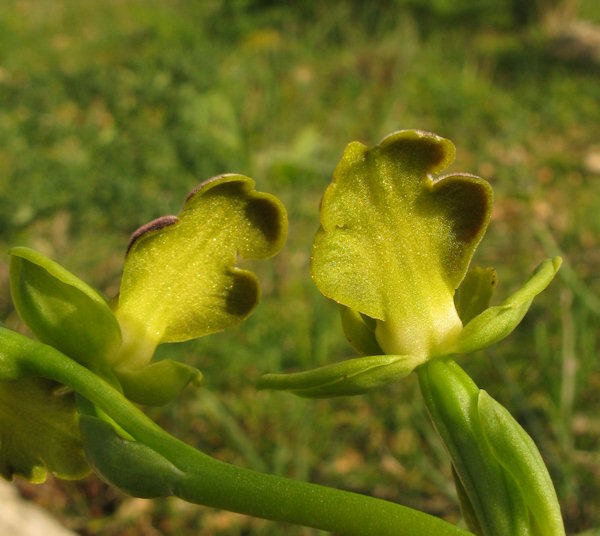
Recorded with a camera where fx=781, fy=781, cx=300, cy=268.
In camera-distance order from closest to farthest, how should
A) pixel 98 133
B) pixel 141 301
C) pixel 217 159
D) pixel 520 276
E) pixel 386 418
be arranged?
pixel 141 301, pixel 386 418, pixel 520 276, pixel 217 159, pixel 98 133

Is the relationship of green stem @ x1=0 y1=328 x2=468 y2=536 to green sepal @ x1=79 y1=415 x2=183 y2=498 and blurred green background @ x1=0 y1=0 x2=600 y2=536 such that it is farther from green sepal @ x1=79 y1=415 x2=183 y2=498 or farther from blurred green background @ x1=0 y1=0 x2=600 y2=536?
blurred green background @ x1=0 y1=0 x2=600 y2=536

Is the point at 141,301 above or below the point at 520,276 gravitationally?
above

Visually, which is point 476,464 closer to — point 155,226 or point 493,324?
point 493,324

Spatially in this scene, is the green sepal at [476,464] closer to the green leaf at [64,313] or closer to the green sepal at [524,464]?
the green sepal at [524,464]

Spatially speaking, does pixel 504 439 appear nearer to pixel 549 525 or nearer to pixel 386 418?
pixel 549 525

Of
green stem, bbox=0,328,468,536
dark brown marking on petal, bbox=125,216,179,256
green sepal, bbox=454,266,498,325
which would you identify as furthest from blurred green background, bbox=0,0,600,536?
dark brown marking on petal, bbox=125,216,179,256

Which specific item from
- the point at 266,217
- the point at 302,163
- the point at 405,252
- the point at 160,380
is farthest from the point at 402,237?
the point at 302,163

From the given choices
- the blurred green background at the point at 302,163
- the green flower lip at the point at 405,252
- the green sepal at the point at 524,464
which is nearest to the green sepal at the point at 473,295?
the green flower lip at the point at 405,252

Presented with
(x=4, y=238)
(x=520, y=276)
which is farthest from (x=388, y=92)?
(x=4, y=238)

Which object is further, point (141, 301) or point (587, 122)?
point (587, 122)
